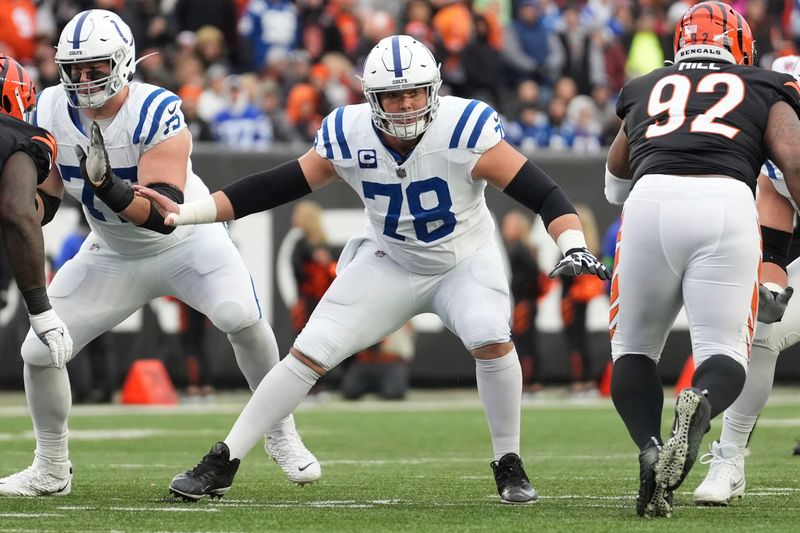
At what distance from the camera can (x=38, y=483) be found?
19.2ft

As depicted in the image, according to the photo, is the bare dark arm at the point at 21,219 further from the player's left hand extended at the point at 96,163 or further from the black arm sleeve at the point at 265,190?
the black arm sleeve at the point at 265,190

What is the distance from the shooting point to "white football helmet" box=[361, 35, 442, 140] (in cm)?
550

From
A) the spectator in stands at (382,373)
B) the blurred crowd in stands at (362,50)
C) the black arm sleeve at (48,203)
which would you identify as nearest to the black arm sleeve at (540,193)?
the black arm sleeve at (48,203)

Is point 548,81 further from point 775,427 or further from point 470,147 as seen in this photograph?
point 470,147

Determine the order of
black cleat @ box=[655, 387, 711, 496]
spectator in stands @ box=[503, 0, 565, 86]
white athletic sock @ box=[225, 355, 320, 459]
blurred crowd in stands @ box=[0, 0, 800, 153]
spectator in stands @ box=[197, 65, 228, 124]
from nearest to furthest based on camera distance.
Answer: black cleat @ box=[655, 387, 711, 496], white athletic sock @ box=[225, 355, 320, 459], spectator in stands @ box=[197, 65, 228, 124], blurred crowd in stands @ box=[0, 0, 800, 153], spectator in stands @ box=[503, 0, 565, 86]

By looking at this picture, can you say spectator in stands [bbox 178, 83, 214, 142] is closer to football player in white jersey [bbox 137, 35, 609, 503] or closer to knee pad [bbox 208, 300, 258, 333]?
knee pad [bbox 208, 300, 258, 333]

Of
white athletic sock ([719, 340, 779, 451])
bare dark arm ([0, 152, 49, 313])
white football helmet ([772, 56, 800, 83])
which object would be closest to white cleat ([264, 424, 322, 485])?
bare dark arm ([0, 152, 49, 313])

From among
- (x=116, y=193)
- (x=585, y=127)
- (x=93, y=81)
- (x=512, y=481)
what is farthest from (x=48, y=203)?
(x=585, y=127)

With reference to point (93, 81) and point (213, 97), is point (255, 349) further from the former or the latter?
point (213, 97)

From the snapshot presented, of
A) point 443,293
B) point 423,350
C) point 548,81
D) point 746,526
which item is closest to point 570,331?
point 423,350

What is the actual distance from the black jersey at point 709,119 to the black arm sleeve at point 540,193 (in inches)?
14.7

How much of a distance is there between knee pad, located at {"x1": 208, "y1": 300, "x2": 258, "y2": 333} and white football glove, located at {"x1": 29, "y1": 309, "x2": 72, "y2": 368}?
2.53ft

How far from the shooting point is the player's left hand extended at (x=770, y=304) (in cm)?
517

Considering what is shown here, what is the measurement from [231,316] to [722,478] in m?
2.01
